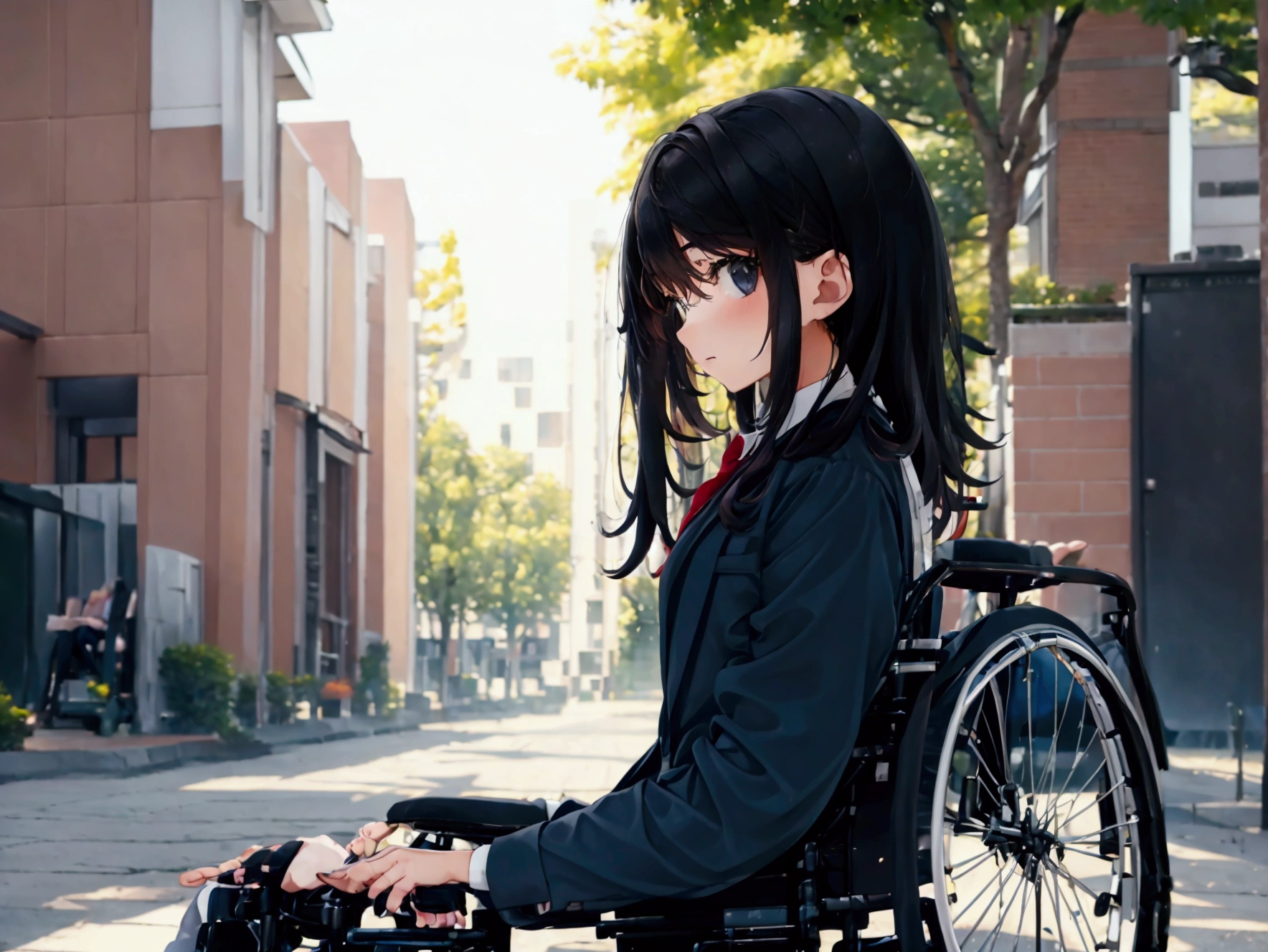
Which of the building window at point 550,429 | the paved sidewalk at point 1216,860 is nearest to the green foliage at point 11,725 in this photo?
the paved sidewalk at point 1216,860

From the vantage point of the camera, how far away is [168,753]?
8508 mm

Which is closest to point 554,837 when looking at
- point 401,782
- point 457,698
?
point 401,782

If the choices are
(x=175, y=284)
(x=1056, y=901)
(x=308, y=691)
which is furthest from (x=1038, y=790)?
(x=308, y=691)

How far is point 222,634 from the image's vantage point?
31.8ft

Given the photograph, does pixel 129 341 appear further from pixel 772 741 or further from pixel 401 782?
pixel 772 741

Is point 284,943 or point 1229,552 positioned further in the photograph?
point 1229,552

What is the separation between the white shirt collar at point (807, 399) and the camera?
1.34 m

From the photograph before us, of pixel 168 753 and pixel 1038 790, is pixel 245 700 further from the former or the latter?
pixel 1038 790

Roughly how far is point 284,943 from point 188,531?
28.4ft

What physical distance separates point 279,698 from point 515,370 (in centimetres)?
3992

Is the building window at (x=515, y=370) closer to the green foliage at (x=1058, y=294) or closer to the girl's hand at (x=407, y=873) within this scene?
the green foliage at (x=1058, y=294)

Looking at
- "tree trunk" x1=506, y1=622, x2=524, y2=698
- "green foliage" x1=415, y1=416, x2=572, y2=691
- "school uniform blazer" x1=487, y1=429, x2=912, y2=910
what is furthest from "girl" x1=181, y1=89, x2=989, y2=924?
"tree trunk" x1=506, y1=622, x2=524, y2=698

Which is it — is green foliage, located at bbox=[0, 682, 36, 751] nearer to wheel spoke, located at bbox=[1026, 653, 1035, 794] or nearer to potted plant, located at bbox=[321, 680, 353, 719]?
potted plant, located at bbox=[321, 680, 353, 719]

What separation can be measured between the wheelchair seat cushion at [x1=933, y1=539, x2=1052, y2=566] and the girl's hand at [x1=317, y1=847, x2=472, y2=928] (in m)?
0.55
